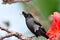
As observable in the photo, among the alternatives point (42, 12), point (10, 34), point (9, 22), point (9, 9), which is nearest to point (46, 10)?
point (42, 12)

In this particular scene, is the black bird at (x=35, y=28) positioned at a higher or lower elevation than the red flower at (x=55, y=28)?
higher

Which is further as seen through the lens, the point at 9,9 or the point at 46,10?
the point at 9,9

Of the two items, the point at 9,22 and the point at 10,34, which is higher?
the point at 9,22

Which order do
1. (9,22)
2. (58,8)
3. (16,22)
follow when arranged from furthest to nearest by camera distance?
(16,22) < (9,22) < (58,8)

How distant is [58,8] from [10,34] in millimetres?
153

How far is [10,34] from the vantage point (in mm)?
483

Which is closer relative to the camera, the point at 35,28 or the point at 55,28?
the point at 55,28

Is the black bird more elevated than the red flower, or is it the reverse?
the black bird

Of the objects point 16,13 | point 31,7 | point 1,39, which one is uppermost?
point 16,13

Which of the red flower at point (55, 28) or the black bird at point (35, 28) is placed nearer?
the red flower at point (55, 28)

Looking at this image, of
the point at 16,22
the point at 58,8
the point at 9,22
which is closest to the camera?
the point at 58,8

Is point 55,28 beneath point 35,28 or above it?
beneath

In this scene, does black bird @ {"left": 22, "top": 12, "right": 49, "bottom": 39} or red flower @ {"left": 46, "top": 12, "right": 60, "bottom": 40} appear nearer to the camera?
red flower @ {"left": 46, "top": 12, "right": 60, "bottom": 40}

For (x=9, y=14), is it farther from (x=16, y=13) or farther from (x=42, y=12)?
(x=42, y=12)
